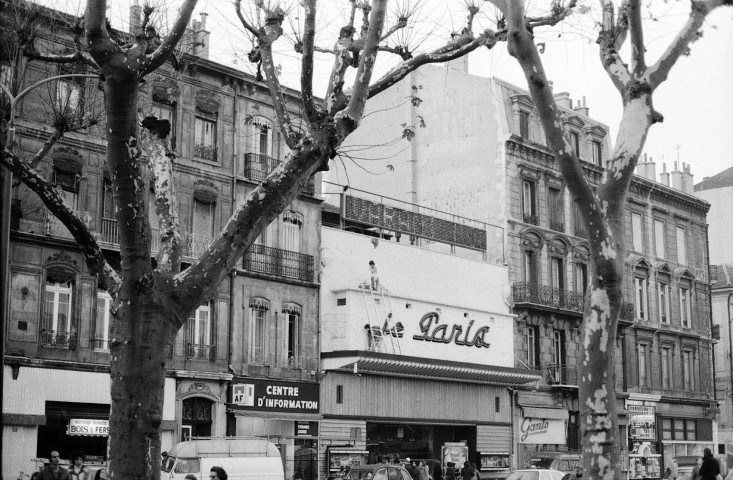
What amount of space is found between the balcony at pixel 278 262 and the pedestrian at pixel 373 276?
2.31 metres

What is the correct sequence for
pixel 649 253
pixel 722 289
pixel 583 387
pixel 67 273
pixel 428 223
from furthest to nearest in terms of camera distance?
pixel 722 289
pixel 649 253
pixel 428 223
pixel 67 273
pixel 583 387

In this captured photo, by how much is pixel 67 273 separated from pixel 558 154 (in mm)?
20937

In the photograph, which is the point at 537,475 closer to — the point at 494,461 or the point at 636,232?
the point at 494,461

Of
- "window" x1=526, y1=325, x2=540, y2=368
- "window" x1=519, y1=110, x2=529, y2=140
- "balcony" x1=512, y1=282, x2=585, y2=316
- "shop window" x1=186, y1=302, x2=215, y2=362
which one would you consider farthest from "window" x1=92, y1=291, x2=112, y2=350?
"window" x1=519, y1=110, x2=529, y2=140

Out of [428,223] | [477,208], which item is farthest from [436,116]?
[428,223]

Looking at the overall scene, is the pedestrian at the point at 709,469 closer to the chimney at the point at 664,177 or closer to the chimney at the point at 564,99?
the chimney at the point at 564,99

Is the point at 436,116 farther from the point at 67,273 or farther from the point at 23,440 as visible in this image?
the point at 23,440

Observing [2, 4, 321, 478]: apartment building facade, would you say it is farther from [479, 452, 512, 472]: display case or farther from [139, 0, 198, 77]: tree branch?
[139, 0, 198, 77]: tree branch

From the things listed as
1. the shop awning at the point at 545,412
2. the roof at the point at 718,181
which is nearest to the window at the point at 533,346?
the shop awning at the point at 545,412

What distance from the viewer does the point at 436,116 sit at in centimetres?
4834

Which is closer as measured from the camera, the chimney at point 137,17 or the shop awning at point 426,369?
the chimney at point 137,17

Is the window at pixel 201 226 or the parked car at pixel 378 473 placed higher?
the window at pixel 201 226

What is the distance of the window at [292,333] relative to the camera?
35.6 m

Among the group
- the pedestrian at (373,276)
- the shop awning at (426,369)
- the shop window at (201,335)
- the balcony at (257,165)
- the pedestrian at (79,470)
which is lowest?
the pedestrian at (79,470)
